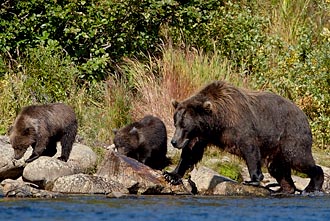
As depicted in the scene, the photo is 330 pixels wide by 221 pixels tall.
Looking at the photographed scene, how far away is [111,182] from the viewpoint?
14516 mm

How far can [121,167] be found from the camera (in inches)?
576

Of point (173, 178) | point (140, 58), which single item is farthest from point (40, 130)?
point (140, 58)

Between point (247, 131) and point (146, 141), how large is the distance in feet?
11.3

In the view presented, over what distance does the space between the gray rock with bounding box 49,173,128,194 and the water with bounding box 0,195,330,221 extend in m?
0.66

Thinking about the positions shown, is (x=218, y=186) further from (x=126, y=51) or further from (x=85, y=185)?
(x=126, y=51)

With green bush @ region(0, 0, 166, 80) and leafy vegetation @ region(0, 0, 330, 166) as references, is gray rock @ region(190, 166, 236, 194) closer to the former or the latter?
leafy vegetation @ region(0, 0, 330, 166)

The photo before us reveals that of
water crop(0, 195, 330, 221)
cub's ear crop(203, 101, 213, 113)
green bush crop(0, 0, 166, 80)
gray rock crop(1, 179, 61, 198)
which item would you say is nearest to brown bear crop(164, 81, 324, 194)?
cub's ear crop(203, 101, 213, 113)

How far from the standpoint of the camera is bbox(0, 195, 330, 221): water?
11.6m

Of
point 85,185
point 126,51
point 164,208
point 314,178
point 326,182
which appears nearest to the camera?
point 164,208

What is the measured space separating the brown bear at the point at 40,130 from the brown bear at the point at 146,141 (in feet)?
5.29

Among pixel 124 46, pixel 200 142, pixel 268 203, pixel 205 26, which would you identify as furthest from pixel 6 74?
pixel 268 203

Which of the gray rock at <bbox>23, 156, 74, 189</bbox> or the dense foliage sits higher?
the dense foliage

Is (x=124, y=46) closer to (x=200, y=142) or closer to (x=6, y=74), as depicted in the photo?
(x=6, y=74)

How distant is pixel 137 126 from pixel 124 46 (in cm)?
352
